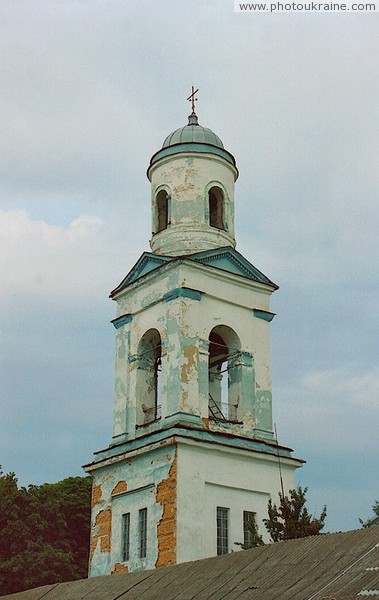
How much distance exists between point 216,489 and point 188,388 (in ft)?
7.97

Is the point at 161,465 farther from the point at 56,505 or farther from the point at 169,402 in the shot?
the point at 56,505

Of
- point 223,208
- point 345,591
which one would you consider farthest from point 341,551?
point 223,208

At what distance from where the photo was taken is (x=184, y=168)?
24109 millimetres

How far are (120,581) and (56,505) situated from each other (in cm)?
1881

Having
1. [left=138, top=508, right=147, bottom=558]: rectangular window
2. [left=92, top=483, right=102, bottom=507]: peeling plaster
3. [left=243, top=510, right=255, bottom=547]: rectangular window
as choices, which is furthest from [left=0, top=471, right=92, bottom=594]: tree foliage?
[left=243, top=510, right=255, bottom=547]: rectangular window

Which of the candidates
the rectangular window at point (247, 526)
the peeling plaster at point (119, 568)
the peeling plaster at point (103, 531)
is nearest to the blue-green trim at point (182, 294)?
the rectangular window at point (247, 526)

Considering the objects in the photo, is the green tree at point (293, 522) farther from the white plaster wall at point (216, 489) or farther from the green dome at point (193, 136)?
the green dome at point (193, 136)

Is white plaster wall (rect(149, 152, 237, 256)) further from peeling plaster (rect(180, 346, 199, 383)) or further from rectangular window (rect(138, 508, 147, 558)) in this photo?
rectangular window (rect(138, 508, 147, 558))

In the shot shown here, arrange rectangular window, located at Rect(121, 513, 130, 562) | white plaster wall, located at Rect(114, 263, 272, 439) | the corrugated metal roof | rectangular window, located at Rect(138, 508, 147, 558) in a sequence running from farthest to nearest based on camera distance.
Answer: white plaster wall, located at Rect(114, 263, 272, 439) → rectangular window, located at Rect(121, 513, 130, 562) → rectangular window, located at Rect(138, 508, 147, 558) → the corrugated metal roof

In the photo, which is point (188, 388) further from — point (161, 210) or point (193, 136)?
point (193, 136)

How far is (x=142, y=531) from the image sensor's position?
811 inches

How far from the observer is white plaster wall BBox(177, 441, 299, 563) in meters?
19.7

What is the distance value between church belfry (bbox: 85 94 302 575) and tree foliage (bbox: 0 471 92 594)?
9.98m

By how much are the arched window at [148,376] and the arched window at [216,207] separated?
3.57 meters
